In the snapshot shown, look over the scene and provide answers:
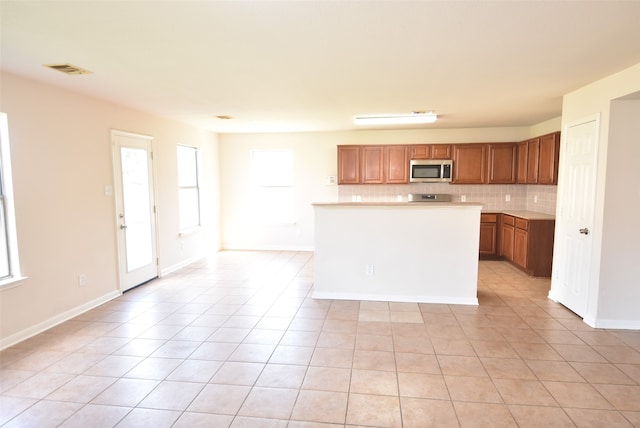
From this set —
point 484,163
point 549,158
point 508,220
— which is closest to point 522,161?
point 484,163

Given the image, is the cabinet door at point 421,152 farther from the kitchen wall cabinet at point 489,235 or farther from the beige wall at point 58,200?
the beige wall at point 58,200

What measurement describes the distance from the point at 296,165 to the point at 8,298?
4.94m

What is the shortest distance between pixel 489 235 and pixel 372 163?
2.45 m

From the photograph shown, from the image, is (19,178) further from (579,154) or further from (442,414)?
(579,154)

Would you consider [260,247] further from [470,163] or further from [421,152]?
[470,163]

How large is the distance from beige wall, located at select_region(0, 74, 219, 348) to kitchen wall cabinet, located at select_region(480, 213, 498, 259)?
5710mm

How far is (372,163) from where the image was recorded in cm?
658

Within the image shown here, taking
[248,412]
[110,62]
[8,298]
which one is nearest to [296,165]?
[110,62]

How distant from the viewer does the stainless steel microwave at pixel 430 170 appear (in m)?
6.35

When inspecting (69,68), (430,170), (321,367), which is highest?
(69,68)

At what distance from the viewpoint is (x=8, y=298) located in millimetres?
3078

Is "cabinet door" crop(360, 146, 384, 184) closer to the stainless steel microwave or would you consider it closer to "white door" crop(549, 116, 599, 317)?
the stainless steel microwave

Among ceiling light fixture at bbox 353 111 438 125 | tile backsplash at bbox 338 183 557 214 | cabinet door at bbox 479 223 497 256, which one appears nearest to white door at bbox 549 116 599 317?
ceiling light fixture at bbox 353 111 438 125

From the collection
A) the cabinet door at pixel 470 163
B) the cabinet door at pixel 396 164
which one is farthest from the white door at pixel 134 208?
the cabinet door at pixel 470 163
